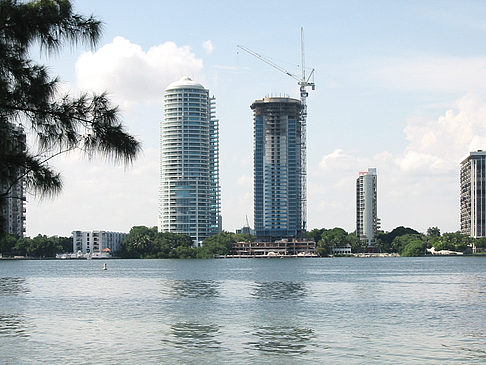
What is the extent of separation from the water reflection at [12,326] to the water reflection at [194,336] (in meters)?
11.8

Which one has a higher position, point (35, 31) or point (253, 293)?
point (35, 31)

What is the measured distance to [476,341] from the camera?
53.4 meters

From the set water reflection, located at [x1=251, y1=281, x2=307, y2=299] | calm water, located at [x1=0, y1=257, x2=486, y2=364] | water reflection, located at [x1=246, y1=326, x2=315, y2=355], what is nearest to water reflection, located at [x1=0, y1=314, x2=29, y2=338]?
calm water, located at [x1=0, y1=257, x2=486, y2=364]

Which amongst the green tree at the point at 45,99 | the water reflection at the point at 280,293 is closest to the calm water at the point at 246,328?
the water reflection at the point at 280,293

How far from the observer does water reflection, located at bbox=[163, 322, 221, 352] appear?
51438 millimetres

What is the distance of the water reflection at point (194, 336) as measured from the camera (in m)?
51.4

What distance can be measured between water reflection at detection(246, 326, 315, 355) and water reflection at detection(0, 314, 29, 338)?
1825cm

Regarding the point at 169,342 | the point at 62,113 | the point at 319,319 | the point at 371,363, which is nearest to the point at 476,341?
the point at 371,363

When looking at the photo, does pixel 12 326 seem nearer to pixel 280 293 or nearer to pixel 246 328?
pixel 246 328

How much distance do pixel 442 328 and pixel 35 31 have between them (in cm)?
4765

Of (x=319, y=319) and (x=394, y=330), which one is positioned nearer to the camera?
(x=394, y=330)

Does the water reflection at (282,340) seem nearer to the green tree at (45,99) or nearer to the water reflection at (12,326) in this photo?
the water reflection at (12,326)

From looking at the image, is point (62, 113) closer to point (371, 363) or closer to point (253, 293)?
point (371, 363)

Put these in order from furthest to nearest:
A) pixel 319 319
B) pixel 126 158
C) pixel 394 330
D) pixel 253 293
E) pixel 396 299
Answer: pixel 253 293 → pixel 396 299 → pixel 319 319 → pixel 394 330 → pixel 126 158
